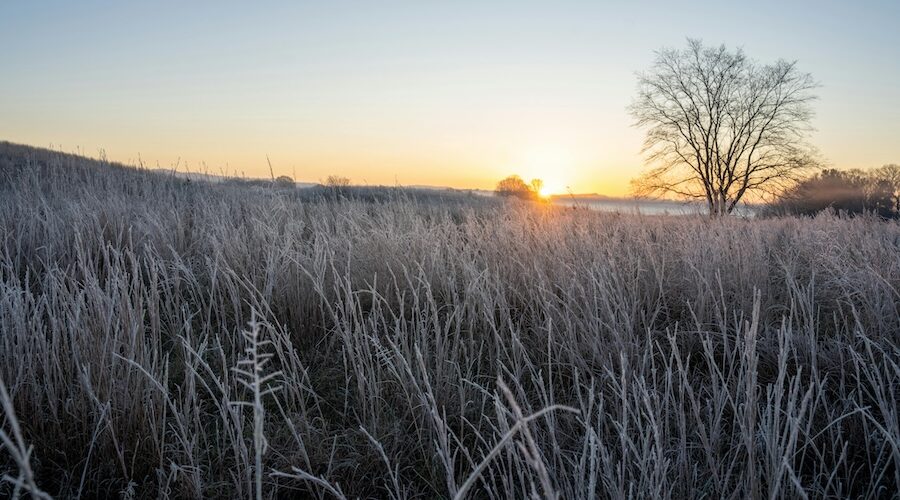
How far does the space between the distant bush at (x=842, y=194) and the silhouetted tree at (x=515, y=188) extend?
50.2 feet

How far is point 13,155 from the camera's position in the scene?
50.1 feet

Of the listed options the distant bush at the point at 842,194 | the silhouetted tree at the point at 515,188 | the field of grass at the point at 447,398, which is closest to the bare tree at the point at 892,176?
the distant bush at the point at 842,194

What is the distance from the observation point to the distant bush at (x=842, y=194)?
71.3 feet

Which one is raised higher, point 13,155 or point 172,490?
point 13,155

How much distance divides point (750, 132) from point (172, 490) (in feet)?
88.3

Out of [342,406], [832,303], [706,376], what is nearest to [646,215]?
[832,303]

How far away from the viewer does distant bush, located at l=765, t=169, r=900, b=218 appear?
71.3 ft

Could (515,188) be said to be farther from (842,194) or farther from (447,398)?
(447,398)

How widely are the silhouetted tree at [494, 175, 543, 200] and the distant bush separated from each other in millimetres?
15292

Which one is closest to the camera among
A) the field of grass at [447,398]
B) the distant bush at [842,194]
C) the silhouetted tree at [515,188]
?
the field of grass at [447,398]

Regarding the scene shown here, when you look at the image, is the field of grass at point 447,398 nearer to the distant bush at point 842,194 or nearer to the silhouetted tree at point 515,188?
the distant bush at point 842,194

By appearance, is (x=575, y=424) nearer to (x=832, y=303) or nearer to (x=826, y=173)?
(x=832, y=303)

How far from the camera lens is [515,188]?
3588cm

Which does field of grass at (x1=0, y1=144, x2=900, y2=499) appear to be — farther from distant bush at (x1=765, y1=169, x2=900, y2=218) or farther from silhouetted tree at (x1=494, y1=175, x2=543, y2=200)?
silhouetted tree at (x1=494, y1=175, x2=543, y2=200)
